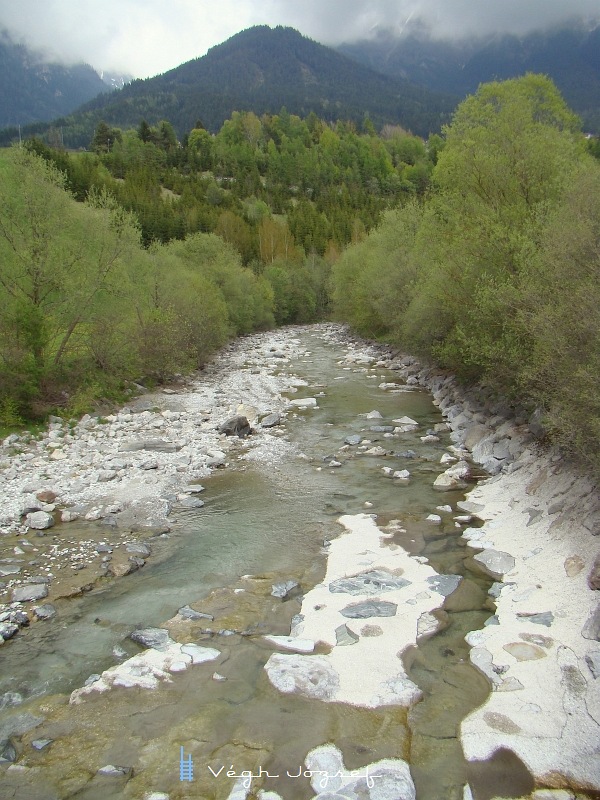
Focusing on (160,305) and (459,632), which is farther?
(160,305)

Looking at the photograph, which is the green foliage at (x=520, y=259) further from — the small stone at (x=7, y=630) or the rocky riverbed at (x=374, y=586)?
the small stone at (x=7, y=630)

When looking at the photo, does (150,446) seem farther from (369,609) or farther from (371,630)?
(371,630)

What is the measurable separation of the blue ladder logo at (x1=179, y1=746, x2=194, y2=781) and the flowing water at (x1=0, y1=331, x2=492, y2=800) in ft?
0.21

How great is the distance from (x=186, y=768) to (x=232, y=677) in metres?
1.38

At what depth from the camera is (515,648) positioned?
6824mm

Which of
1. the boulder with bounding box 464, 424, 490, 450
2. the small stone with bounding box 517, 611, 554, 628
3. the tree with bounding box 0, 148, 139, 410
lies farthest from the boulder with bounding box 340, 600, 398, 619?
the tree with bounding box 0, 148, 139, 410

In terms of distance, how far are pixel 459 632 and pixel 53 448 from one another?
1307 cm

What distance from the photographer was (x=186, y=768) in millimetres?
5383

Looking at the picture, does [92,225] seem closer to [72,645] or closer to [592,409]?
[72,645]

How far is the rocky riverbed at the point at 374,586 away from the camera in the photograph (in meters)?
5.50

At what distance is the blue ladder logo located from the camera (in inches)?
208

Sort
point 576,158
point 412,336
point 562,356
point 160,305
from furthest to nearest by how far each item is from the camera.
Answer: point 160,305, point 412,336, point 576,158, point 562,356

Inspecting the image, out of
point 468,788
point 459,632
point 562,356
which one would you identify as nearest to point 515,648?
point 459,632

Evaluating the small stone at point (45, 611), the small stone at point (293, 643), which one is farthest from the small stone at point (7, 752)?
the small stone at point (293, 643)
